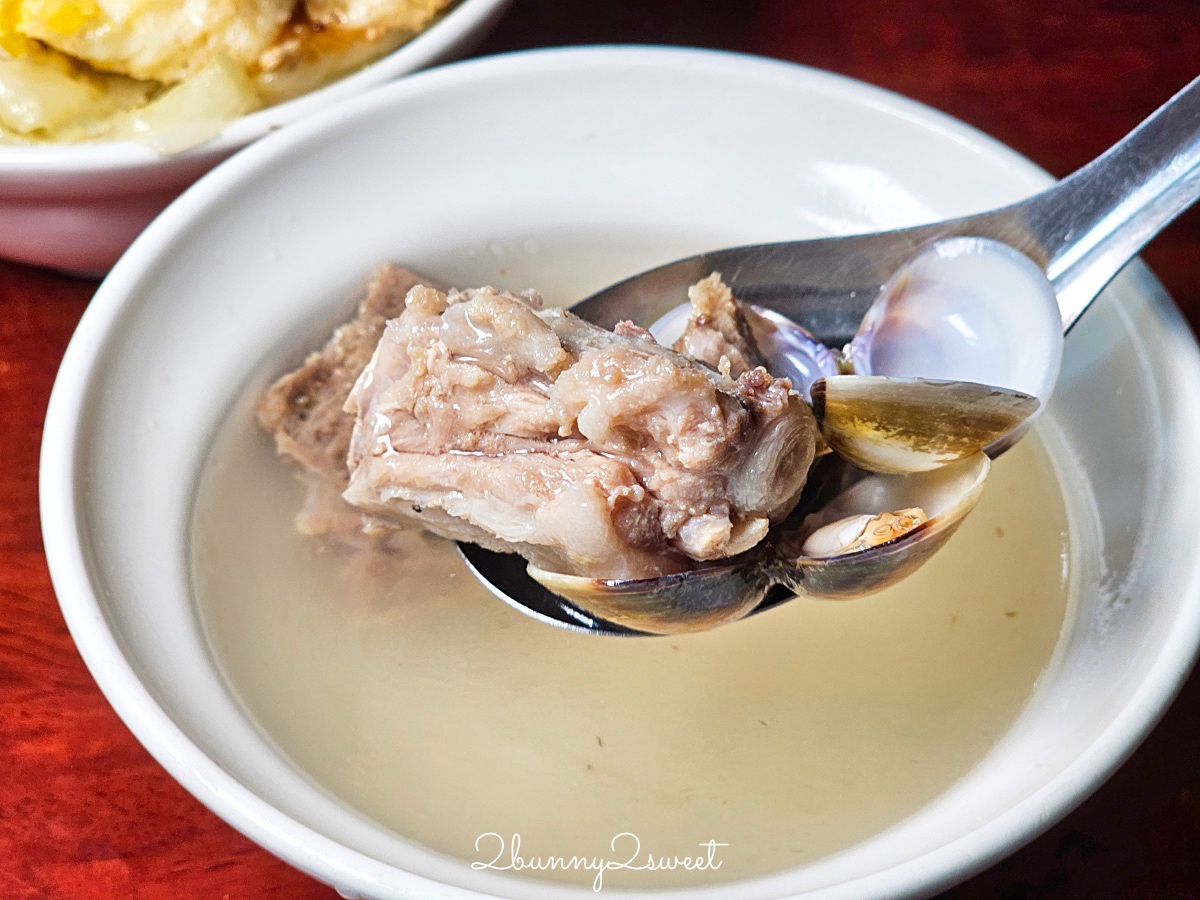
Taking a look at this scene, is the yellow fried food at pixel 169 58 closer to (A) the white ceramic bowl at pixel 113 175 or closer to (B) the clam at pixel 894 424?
(A) the white ceramic bowl at pixel 113 175

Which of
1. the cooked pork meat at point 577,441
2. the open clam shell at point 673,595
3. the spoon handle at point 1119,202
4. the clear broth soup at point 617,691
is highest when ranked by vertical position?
the spoon handle at point 1119,202

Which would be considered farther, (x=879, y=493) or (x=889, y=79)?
(x=889, y=79)

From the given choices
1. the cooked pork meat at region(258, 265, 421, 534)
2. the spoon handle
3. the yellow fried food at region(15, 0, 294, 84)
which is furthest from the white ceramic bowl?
the spoon handle

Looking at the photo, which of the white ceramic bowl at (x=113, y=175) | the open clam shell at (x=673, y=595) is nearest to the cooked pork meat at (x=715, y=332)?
the open clam shell at (x=673, y=595)

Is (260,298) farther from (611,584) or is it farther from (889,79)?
(889,79)

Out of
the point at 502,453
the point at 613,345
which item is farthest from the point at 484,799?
the point at 613,345

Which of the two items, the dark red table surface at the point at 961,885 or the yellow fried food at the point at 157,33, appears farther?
the yellow fried food at the point at 157,33

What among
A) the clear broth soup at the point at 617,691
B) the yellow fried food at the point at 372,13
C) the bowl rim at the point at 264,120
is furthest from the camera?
the yellow fried food at the point at 372,13
